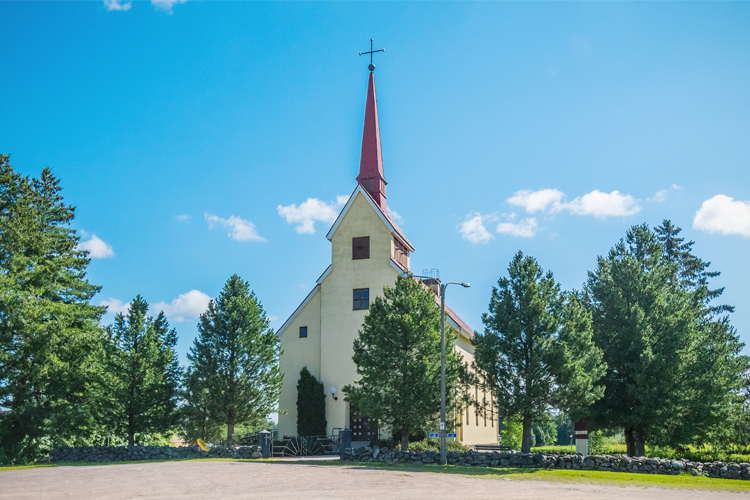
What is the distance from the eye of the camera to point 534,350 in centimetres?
2427

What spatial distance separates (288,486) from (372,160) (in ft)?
81.0

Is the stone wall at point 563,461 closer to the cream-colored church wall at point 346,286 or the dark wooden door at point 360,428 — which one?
the dark wooden door at point 360,428

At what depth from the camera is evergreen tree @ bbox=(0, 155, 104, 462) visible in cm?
3044

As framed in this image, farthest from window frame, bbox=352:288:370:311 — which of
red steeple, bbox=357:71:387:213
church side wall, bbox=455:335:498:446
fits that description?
church side wall, bbox=455:335:498:446

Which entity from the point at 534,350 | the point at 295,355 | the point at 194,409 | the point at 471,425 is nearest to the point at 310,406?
the point at 295,355

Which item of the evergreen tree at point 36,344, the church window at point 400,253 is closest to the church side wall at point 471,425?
the church window at point 400,253

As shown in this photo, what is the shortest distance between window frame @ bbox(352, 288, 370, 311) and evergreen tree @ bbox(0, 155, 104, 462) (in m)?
13.7

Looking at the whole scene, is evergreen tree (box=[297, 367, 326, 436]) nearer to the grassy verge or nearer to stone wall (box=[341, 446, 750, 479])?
stone wall (box=[341, 446, 750, 479])

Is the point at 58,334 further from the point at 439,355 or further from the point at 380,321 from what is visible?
the point at 439,355

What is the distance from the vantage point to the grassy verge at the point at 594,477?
17844 millimetres

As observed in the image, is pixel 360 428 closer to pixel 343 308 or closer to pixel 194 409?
pixel 343 308

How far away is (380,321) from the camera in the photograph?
86.3 feet

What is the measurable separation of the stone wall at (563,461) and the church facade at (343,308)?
25.9 feet

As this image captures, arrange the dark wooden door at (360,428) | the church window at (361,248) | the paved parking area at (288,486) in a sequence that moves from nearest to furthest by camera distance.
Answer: the paved parking area at (288,486)
the dark wooden door at (360,428)
the church window at (361,248)
